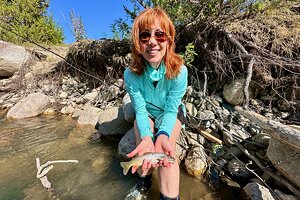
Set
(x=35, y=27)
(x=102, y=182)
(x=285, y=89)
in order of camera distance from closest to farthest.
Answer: (x=102, y=182) → (x=285, y=89) → (x=35, y=27)

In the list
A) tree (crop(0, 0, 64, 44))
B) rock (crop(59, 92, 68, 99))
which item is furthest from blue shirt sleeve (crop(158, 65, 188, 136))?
tree (crop(0, 0, 64, 44))

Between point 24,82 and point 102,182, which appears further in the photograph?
point 24,82

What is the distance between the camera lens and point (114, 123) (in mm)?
4488

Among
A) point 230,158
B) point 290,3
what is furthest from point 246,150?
point 290,3

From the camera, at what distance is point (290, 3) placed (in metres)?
4.43

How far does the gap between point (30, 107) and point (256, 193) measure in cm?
588

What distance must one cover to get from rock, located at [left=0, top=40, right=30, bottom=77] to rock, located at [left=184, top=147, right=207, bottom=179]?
315 inches

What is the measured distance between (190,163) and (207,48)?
239 centimetres

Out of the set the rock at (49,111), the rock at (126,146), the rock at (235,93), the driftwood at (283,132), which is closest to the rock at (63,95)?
the rock at (49,111)

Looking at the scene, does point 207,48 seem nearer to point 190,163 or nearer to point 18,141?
point 190,163

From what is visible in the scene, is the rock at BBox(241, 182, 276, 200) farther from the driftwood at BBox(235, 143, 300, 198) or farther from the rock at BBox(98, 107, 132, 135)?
the rock at BBox(98, 107, 132, 135)

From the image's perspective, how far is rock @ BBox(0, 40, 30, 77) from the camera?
27.9ft

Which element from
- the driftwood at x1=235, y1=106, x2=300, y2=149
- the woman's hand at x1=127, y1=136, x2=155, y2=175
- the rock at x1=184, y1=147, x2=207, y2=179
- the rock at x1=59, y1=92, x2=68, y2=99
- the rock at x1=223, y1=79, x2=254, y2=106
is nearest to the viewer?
the woman's hand at x1=127, y1=136, x2=155, y2=175

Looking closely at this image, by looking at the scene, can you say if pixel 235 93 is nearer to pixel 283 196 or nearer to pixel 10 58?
pixel 283 196
